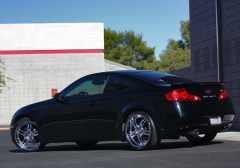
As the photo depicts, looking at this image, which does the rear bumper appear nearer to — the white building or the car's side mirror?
the car's side mirror

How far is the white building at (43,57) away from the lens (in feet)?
116

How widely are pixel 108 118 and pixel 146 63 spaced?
70066mm

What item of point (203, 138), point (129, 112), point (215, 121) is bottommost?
point (203, 138)

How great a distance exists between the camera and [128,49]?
82688 mm

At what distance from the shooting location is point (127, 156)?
920 cm

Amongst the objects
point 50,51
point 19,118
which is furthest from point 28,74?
point 19,118

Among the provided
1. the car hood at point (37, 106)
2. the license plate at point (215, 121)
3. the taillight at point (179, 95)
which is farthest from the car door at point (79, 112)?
the license plate at point (215, 121)

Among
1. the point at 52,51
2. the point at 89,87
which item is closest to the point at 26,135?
the point at 89,87

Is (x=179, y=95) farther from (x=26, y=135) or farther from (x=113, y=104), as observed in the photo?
(x=26, y=135)

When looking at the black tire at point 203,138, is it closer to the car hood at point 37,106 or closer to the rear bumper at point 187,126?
the rear bumper at point 187,126

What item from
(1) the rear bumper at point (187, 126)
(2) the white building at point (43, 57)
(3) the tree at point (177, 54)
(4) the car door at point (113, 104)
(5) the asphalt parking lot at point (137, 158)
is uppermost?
(3) the tree at point (177, 54)

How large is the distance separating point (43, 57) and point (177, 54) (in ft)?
153

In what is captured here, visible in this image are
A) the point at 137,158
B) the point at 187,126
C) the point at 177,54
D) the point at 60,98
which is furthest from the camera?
the point at 177,54

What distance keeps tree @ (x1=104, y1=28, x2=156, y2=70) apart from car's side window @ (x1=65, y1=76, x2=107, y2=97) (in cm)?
6816
